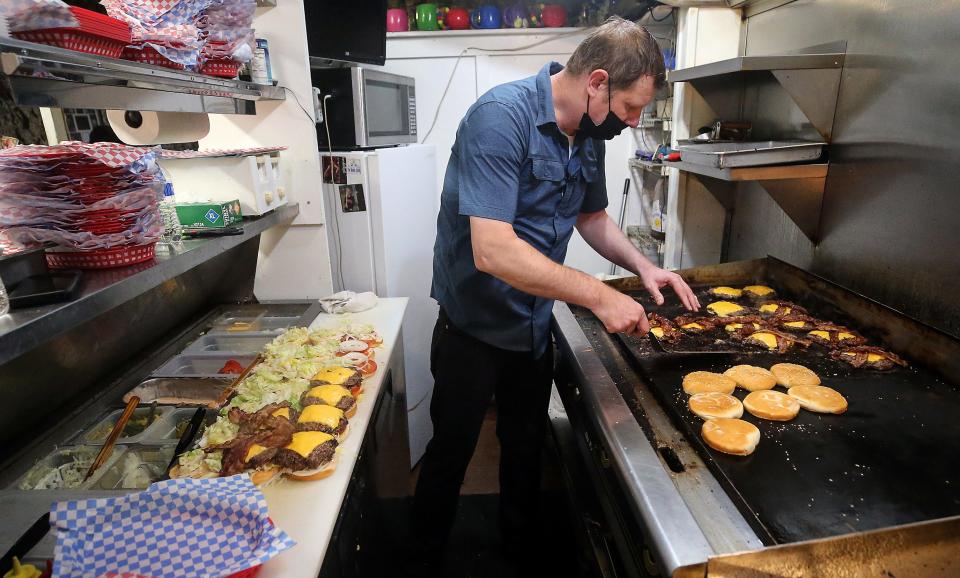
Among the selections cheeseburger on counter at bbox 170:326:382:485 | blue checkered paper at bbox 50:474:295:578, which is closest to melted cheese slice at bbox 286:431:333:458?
cheeseburger on counter at bbox 170:326:382:485

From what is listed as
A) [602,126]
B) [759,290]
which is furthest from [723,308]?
[602,126]

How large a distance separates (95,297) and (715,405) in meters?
1.46

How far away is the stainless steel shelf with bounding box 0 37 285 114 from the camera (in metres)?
0.97

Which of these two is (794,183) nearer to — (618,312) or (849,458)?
(618,312)

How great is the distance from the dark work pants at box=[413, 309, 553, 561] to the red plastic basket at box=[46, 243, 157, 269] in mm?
1073

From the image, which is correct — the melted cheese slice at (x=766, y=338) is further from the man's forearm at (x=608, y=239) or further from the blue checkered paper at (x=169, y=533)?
the blue checkered paper at (x=169, y=533)

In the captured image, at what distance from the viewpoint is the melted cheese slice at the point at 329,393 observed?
162 cm

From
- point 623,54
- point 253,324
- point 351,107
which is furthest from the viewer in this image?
point 351,107

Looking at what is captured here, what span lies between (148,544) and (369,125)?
7.20 ft

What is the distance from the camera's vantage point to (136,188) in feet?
4.21

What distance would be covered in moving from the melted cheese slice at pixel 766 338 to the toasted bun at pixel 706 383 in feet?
0.98

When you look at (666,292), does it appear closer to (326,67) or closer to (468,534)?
(468,534)

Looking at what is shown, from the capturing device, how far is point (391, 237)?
278cm

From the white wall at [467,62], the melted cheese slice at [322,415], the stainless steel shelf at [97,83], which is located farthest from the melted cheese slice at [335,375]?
the white wall at [467,62]
